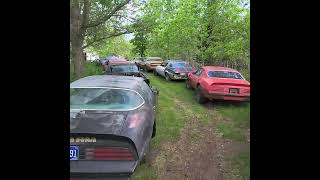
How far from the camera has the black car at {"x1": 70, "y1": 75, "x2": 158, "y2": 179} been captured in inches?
186

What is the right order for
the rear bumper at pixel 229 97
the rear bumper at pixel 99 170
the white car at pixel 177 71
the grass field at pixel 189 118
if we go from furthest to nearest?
the white car at pixel 177 71 → the rear bumper at pixel 229 97 → the grass field at pixel 189 118 → the rear bumper at pixel 99 170

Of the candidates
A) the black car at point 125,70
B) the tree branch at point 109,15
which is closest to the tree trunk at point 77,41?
the tree branch at point 109,15

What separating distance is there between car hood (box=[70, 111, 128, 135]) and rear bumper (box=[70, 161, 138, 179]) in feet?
1.39

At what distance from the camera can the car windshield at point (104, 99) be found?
5562mm

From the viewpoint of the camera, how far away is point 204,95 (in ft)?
40.0

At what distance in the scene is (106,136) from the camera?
477cm

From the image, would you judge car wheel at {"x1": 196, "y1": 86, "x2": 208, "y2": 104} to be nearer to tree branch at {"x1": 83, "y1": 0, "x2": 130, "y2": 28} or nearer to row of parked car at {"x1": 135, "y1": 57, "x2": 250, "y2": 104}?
row of parked car at {"x1": 135, "y1": 57, "x2": 250, "y2": 104}

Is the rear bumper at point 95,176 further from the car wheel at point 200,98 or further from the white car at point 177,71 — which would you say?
the white car at point 177,71

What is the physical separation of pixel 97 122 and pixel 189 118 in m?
5.54

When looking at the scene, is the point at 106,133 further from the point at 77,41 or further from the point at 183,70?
the point at 183,70

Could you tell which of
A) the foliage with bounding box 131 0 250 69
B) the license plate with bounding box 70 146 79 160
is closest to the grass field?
the license plate with bounding box 70 146 79 160
